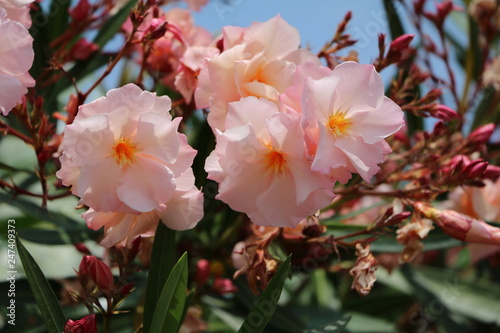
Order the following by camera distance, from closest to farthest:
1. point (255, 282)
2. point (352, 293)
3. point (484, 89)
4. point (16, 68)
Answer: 1. point (16, 68)
2. point (255, 282)
3. point (484, 89)
4. point (352, 293)

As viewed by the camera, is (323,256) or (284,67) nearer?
(284,67)

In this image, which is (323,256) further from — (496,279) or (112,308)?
(496,279)

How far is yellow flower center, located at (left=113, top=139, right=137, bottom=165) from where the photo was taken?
2.96ft

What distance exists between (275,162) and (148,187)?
0.19 m

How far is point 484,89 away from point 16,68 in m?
1.56

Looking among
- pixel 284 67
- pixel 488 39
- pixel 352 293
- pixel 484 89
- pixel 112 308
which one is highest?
pixel 284 67

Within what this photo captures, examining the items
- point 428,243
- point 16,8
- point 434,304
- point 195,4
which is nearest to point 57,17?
point 195,4

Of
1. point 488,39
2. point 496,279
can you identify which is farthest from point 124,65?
point 496,279

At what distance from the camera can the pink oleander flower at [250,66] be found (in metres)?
0.99

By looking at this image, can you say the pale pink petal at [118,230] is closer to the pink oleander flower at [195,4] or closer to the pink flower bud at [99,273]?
the pink flower bud at [99,273]

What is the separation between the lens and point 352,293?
7.20 feet

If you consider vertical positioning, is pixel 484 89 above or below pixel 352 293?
above

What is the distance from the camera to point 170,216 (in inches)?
37.1

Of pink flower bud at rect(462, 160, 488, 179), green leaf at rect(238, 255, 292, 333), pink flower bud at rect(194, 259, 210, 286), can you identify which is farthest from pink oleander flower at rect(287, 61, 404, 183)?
pink flower bud at rect(194, 259, 210, 286)
